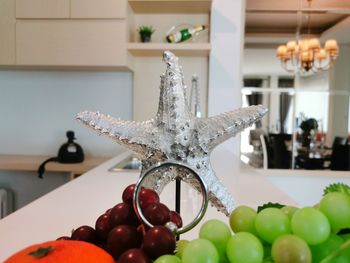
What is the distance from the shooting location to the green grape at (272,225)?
0.24 metres

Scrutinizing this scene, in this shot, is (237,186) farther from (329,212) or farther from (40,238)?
(329,212)

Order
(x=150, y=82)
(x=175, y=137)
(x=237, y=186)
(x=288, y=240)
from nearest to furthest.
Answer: (x=288, y=240)
(x=175, y=137)
(x=237, y=186)
(x=150, y=82)

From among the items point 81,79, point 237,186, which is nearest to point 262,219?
point 237,186

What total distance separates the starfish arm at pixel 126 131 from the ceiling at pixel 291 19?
435cm

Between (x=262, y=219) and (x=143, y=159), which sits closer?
(x=262, y=219)

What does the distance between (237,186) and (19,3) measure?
1.86 metres

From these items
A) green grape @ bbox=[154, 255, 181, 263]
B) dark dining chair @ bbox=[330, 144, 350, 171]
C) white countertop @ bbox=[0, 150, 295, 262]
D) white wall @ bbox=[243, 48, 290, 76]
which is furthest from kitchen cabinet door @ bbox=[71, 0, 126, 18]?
white wall @ bbox=[243, 48, 290, 76]

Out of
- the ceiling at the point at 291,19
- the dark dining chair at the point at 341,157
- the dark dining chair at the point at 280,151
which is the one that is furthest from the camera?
the dark dining chair at the point at 280,151

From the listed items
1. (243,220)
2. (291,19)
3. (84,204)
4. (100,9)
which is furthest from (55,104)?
(291,19)

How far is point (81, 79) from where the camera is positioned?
8.20ft

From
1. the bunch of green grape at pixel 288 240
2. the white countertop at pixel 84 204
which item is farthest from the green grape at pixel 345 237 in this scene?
the white countertop at pixel 84 204

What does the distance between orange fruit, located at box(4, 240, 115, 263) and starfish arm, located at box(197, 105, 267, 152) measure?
28cm

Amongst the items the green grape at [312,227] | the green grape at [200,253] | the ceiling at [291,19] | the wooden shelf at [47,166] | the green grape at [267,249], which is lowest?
the wooden shelf at [47,166]

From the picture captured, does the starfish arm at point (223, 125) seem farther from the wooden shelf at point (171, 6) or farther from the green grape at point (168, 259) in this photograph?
the wooden shelf at point (171, 6)
